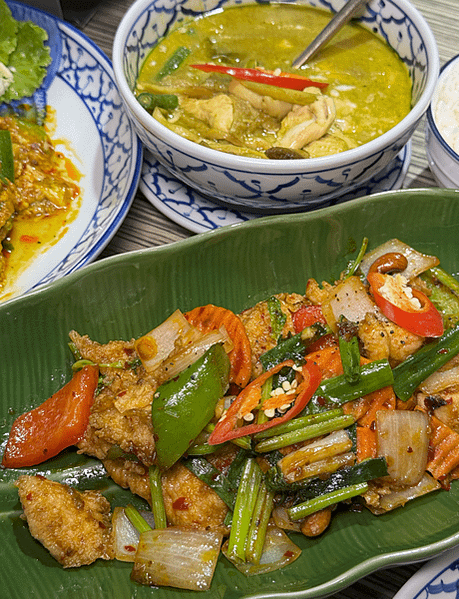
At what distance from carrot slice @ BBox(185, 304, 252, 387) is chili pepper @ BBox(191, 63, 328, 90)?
1349 mm

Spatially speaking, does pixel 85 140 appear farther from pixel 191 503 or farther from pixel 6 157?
pixel 191 503

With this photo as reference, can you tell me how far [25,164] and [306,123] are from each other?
1603mm

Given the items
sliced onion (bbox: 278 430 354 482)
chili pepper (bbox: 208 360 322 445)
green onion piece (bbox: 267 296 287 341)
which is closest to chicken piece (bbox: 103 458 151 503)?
chili pepper (bbox: 208 360 322 445)

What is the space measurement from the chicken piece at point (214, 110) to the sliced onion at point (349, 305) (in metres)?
1.06

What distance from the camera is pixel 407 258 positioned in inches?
101

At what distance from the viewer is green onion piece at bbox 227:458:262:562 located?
2.01 m

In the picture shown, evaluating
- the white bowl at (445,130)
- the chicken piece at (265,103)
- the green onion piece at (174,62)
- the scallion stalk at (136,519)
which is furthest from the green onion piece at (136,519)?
the green onion piece at (174,62)

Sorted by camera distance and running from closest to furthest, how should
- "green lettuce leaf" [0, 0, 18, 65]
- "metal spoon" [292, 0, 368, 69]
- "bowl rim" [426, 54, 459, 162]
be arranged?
"bowl rim" [426, 54, 459, 162]
"metal spoon" [292, 0, 368, 69]
"green lettuce leaf" [0, 0, 18, 65]

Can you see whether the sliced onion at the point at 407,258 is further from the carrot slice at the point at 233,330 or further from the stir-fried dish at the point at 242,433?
the carrot slice at the point at 233,330

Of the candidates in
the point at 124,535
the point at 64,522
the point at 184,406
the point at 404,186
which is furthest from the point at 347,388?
the point at 404,186

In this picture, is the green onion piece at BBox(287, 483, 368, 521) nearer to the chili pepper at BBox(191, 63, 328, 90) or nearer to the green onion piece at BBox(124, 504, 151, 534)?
the green onion piece at BBox(124, 504, 151, 534)

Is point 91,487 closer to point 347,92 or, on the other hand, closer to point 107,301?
point 107,301

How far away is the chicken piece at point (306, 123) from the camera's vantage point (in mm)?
2816

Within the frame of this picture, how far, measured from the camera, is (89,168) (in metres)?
3.30
